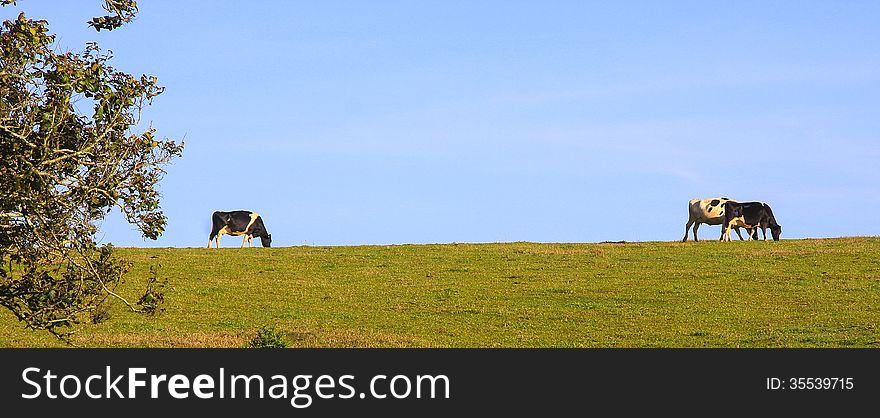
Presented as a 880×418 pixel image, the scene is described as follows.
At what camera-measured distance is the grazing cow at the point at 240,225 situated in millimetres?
69688

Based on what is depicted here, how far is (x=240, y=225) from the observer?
234 feet

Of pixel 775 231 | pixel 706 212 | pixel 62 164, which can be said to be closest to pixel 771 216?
pixel 775 231

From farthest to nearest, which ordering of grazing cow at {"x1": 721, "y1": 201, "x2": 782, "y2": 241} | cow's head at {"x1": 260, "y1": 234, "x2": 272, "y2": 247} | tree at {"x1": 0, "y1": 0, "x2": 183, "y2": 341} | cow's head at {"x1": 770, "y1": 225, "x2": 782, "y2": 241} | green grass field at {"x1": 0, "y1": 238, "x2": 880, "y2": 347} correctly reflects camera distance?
cow's head at {"x1": 260, "y1": 234, "x2": 272, "y2": 247}
cow's head at {"x1": 770, "y1": 225, "x2": 782, "y2": 241}
grazing cow at {"x1": 721, "y1": 201, "x2": 782, "y2": 241}
green grass field at {"x1": 0, "y1": 238, "x2": 880, "y2": 347}
tree at {"x1": 0, "y1": 0, "x2": 183, "y2": 341}

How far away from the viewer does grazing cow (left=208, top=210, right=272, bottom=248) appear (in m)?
69.7

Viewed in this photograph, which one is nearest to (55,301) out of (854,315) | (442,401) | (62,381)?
(62,381)

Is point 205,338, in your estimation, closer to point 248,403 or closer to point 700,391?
point 248,403

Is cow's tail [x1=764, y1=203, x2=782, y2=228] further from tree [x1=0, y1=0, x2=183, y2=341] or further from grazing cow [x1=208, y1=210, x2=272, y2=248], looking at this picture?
tree [x1=0, y1=0, x2=183, y2=341]

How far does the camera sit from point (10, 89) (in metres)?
19.4

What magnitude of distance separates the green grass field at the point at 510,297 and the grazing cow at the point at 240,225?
12.5 metres

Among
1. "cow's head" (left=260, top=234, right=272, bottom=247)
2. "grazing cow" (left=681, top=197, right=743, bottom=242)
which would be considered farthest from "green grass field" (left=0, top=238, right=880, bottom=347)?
"cow's head" (left=260, top=234, right=272, bottom=247)

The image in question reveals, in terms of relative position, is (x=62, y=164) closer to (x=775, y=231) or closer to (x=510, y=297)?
(x=510, y=297)

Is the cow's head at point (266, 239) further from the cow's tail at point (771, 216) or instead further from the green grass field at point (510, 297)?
the cow's tail at point (771, 216)

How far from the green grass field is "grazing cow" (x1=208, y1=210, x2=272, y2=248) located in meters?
12.5

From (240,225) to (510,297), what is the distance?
32716mm
